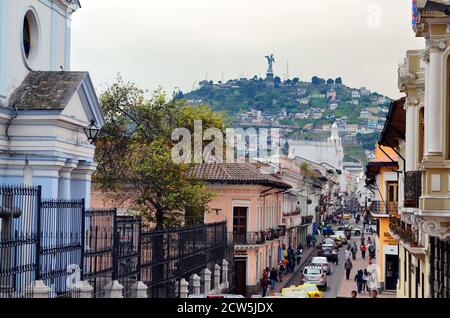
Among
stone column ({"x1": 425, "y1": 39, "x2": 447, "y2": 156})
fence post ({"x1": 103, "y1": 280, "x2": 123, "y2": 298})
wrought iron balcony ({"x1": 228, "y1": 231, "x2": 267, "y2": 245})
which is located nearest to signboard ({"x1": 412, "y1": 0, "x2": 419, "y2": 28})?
stone column ({"x1": 425, "y1": 39, "x2": 447, "y2": 156})

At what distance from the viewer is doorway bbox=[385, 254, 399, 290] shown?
37928 millimetres

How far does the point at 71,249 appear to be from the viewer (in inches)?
640

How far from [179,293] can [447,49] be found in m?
11.4

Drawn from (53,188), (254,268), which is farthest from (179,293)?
(254,268)

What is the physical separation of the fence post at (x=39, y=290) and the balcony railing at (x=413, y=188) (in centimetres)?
591

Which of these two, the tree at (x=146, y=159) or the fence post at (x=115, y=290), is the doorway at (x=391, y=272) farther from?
the fence post at (x=115, y=290)

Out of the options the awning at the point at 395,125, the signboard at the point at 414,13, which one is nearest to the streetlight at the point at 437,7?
the signboard at the point at 414,13

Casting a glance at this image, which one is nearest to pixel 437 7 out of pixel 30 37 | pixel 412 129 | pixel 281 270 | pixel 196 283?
pixel 412 129

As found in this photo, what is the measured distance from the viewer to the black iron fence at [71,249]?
14773 millimetres

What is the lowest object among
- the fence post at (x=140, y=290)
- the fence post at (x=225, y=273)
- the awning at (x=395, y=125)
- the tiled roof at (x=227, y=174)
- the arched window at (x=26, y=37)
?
the fence post at (x=225, y=273)

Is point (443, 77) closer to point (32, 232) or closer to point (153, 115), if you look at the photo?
point (32, 232)

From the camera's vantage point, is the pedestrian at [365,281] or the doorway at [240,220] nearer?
the pedestrian at [365,281]

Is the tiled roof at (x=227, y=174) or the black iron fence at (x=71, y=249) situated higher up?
the tiled roof at (x=227, y=174)
